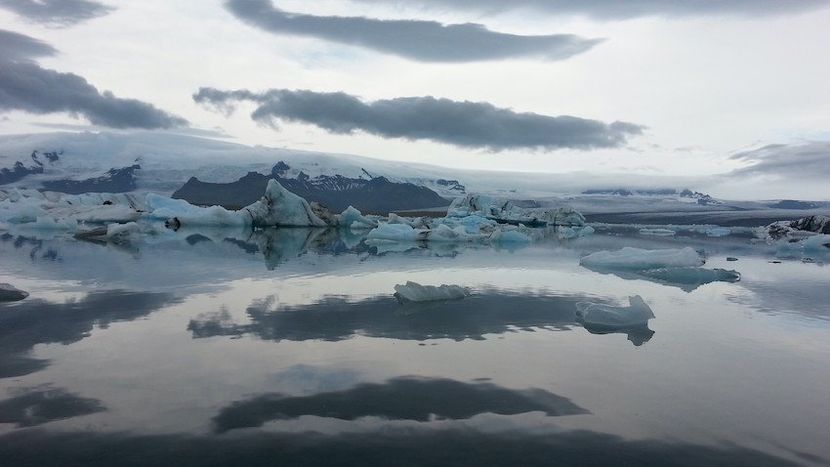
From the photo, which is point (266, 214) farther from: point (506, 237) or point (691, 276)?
point (691, 276)

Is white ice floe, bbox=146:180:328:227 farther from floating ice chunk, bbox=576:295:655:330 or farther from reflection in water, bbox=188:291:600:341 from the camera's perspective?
floating ice chunk, bbox=576:295:655:330

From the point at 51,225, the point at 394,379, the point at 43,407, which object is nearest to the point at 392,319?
the point at 394,379

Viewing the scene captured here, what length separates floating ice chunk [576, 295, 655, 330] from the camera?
7.93 m

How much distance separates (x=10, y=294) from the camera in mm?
9141

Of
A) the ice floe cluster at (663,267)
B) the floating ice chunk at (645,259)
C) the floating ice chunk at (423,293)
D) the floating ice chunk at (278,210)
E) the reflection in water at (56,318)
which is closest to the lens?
the reflection in water at (56,318)

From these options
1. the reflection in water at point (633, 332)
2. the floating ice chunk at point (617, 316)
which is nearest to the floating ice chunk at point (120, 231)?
the floating ice chunk at point (617, 316)

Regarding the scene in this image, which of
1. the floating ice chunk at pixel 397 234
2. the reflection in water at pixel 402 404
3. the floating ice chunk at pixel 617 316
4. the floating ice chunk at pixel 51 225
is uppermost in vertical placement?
the floating ice chunk at pixel 617 316

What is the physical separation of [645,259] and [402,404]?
41.1 ft

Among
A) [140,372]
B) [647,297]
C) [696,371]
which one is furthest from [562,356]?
[647,297]

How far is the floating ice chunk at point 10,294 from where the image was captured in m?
9.00

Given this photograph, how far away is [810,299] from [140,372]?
11.9 m

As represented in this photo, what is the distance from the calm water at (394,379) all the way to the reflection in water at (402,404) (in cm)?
2

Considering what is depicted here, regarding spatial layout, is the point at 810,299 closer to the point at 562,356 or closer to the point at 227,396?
the point at 562,356

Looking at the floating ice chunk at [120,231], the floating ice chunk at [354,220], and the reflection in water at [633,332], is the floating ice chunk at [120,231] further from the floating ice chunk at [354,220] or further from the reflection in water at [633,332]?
the reflection in water at [633,332]
